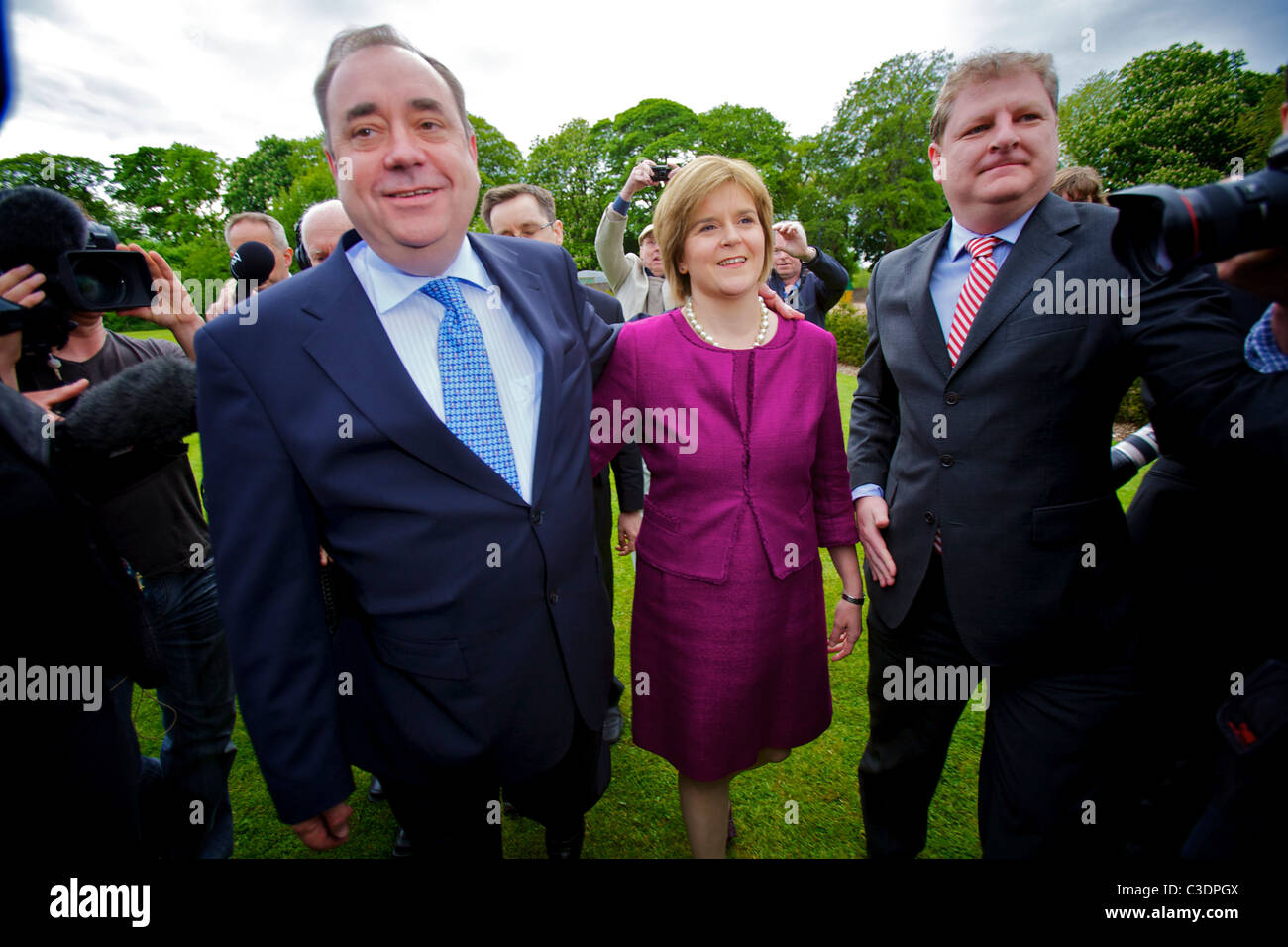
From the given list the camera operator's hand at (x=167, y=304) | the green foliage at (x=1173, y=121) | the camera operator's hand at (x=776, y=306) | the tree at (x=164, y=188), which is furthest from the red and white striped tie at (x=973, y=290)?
the tree at (x=164, y=188)

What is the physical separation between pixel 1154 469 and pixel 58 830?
348cm

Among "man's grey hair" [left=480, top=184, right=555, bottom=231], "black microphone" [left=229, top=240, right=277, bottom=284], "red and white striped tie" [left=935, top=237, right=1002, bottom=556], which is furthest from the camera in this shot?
"man's grey hair" [left=480, top=184, right=555, bottom=231]

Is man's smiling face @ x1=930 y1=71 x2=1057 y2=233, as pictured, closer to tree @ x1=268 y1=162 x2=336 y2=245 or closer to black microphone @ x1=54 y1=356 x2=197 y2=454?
black microphone @ x1=54 y1=356 x2=197 y2=454

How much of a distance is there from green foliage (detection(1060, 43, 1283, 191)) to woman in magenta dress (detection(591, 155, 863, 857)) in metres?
24.0

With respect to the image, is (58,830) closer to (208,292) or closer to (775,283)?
(208,292)

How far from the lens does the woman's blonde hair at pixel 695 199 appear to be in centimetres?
216

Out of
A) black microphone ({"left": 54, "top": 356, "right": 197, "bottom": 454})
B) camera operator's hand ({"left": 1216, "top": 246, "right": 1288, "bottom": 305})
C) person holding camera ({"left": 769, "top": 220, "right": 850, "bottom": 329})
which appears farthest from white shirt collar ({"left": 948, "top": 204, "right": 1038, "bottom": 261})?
black microphone ({"left": 54, "top": 356, "right": 197, "bottom": 454})

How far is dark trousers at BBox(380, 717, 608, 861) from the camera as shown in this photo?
1837 millimetres

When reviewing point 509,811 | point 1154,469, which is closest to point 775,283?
point 1154,469

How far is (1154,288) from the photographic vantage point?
5.41 ft

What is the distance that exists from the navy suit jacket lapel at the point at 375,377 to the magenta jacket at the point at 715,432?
792 mm

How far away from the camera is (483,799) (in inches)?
77.2

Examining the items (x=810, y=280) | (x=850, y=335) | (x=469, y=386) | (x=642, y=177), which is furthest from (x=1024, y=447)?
(x=850, y=335)

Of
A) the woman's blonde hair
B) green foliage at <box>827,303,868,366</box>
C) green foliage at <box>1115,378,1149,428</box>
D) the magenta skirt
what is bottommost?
the magenta skirt
